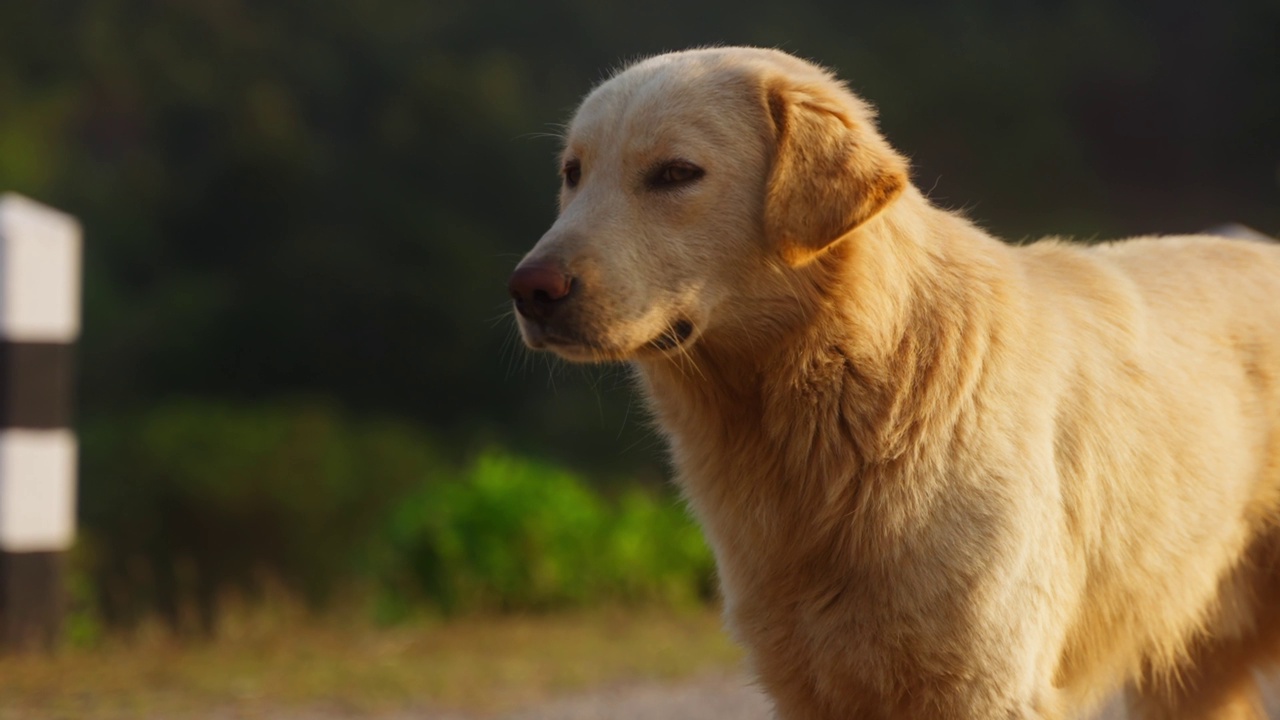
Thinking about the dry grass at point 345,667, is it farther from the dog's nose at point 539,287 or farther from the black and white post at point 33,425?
the dog's nose at point 539,287

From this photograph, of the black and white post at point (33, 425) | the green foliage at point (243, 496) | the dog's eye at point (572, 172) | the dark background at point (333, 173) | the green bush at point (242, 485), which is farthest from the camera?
the dark background at point (333, 173)

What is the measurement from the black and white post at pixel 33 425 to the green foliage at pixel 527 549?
7.31ft

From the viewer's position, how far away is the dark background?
1042 inches

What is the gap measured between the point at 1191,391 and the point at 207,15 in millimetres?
29992

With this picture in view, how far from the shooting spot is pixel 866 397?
3.08 m

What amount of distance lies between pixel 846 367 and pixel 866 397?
8cm

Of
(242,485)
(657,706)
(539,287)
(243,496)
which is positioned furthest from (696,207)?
(242,485)

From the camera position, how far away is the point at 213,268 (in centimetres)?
3152

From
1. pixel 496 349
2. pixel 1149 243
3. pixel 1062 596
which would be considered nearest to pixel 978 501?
pixel 1062 596

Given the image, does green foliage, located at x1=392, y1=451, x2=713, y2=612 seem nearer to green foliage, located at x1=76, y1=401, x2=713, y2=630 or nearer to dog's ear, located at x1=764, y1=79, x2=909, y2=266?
green foliage, located at x1=76, y1=401, x2=713, y2=630

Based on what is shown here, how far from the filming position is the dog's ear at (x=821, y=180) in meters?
2.98

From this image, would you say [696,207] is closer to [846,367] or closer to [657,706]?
[846,367]

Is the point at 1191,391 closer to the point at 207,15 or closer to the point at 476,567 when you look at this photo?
the point at 476,567

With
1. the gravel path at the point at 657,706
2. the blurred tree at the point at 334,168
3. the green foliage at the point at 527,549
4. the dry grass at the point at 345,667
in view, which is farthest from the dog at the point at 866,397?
the blurred tree at the point at 334,168
